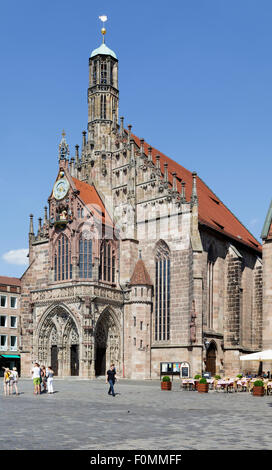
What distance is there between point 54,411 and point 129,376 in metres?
27.8

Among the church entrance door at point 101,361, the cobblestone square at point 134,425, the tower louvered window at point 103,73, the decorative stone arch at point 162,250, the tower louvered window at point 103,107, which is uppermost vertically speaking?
the tower louvered window at point 103,73

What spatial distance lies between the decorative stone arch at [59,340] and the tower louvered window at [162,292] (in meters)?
6.37

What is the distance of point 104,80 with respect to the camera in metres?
54.7

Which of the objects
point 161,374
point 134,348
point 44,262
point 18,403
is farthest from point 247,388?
point 44,262

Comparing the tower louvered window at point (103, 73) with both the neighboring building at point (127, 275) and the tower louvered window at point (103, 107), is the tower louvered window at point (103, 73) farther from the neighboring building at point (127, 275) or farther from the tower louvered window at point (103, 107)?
the tower louvered window at point (103, 107)

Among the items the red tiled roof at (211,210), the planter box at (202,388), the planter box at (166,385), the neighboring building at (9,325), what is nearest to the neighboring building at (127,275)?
the red tiled roof at (211,210)

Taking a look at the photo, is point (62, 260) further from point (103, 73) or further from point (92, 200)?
point (103, 73)

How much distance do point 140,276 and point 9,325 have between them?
27.1 meters

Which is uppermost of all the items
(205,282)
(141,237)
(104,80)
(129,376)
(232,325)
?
(104,80)

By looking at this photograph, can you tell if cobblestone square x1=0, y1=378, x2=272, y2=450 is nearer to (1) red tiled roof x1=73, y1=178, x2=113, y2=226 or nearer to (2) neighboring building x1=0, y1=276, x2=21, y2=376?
(1) red tiled roof x1=73, y1=178, x2=113, y2=226

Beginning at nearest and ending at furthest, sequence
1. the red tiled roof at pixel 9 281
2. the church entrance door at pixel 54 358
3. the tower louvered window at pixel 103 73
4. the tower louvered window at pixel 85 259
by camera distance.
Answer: the tower louvered window at pixel 85 259, the church entrance door at pixel 54 358, the tower louvered window at pixel 103 73, the red tiled roof at pixel 9 281

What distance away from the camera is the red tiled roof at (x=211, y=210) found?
171ft

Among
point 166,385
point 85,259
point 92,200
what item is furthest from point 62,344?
point 166,385

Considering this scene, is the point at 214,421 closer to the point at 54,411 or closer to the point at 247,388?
the point at 54,411
